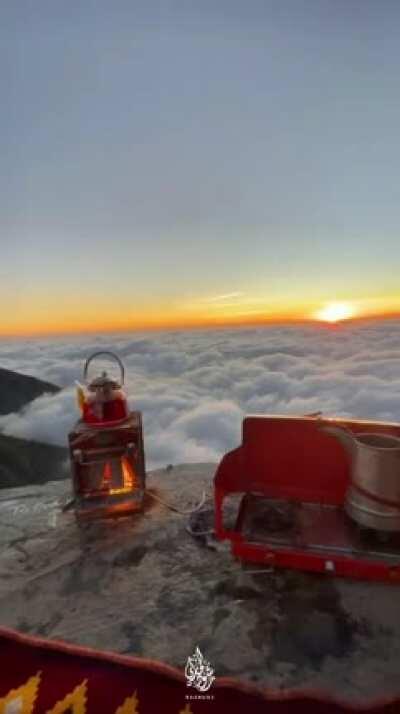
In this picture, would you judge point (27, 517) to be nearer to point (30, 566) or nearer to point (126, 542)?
Answer: point (30, 566)

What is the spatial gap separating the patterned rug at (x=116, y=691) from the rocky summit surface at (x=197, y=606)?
51mm

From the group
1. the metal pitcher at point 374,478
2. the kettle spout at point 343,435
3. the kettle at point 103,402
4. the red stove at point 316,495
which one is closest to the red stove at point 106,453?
the kettle at point 103,402

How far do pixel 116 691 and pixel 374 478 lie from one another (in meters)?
1.68

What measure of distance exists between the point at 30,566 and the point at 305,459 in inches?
82.7

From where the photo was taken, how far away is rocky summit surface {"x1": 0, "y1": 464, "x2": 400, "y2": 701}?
163 centimetres

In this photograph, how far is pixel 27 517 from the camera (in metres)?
3.17

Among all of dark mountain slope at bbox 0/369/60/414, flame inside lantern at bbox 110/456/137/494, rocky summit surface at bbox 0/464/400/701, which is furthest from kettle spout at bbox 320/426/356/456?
dark mountain slope at bbox 0/369/60/414

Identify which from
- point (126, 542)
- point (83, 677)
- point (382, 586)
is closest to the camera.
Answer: point (83, 677)

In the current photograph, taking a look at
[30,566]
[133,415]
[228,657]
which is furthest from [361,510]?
[30,566]

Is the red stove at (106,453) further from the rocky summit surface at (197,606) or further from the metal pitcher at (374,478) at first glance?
the metal pitcher at (374,478)

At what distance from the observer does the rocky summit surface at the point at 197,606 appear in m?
1.63

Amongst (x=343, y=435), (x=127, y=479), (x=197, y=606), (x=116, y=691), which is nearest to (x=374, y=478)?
(x=343, y=435)

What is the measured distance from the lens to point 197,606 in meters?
2.02

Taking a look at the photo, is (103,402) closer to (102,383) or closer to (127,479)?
(102,383)
